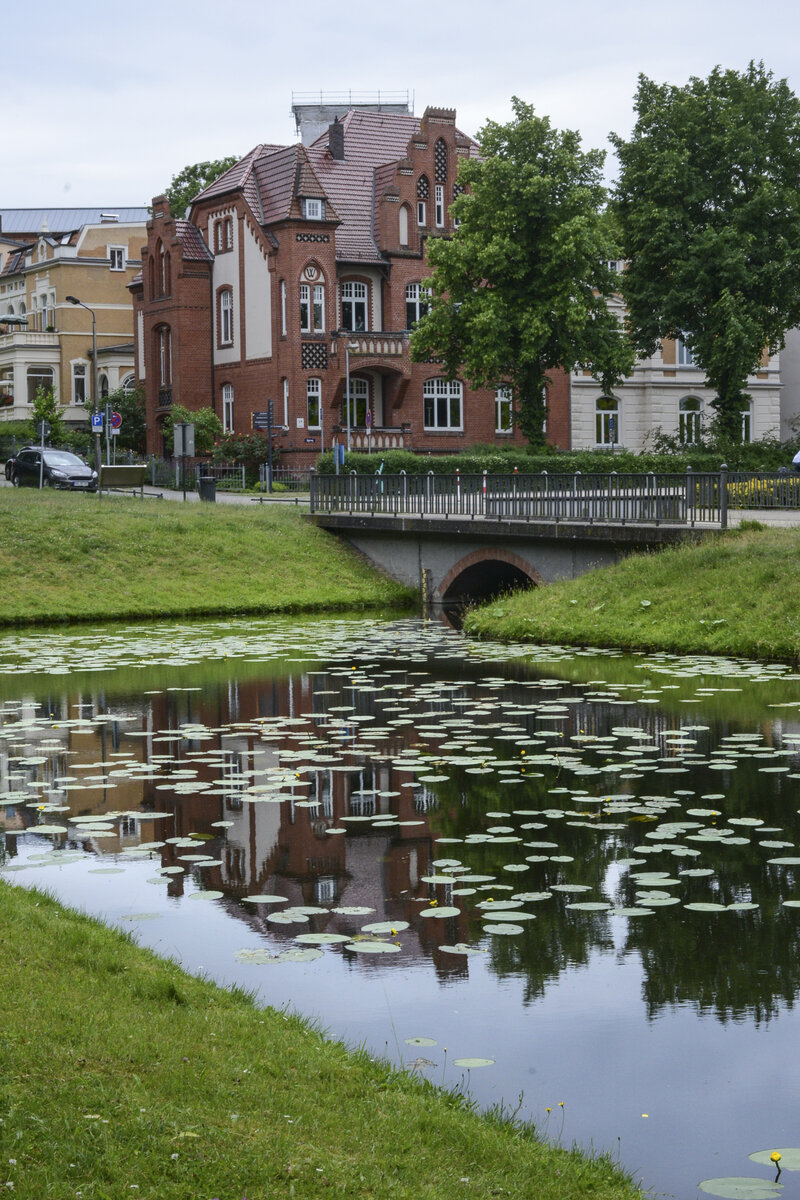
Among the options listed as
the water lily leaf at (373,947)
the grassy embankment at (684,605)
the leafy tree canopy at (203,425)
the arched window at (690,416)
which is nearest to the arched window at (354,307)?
the leafy tree canopy at (203,425)

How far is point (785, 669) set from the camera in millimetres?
18812

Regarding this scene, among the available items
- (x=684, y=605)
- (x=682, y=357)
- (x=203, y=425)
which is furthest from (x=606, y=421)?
(x=684, y=605)

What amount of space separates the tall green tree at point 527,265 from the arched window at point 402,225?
9645 mm

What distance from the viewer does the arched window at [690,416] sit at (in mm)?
58531

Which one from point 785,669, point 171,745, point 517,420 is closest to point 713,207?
point 517,420

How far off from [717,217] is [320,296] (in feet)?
52.7

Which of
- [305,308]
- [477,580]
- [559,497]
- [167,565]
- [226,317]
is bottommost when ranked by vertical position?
[477,580]

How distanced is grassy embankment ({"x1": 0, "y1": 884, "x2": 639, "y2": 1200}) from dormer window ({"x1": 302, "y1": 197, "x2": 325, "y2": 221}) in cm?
5351

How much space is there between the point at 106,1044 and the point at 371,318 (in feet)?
184

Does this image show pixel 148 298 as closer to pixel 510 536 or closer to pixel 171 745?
pixel 510 536

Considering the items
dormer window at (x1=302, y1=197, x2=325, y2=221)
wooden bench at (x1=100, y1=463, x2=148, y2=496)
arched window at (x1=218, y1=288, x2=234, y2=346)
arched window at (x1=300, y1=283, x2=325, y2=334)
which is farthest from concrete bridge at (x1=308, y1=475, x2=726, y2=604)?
arched window at (x1=218, y1=288, x2=234, y2=346)

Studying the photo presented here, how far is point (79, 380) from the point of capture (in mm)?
→ 82375

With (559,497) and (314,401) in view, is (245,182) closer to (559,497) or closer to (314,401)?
(314,401)

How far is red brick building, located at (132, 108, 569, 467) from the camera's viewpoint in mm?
57188
